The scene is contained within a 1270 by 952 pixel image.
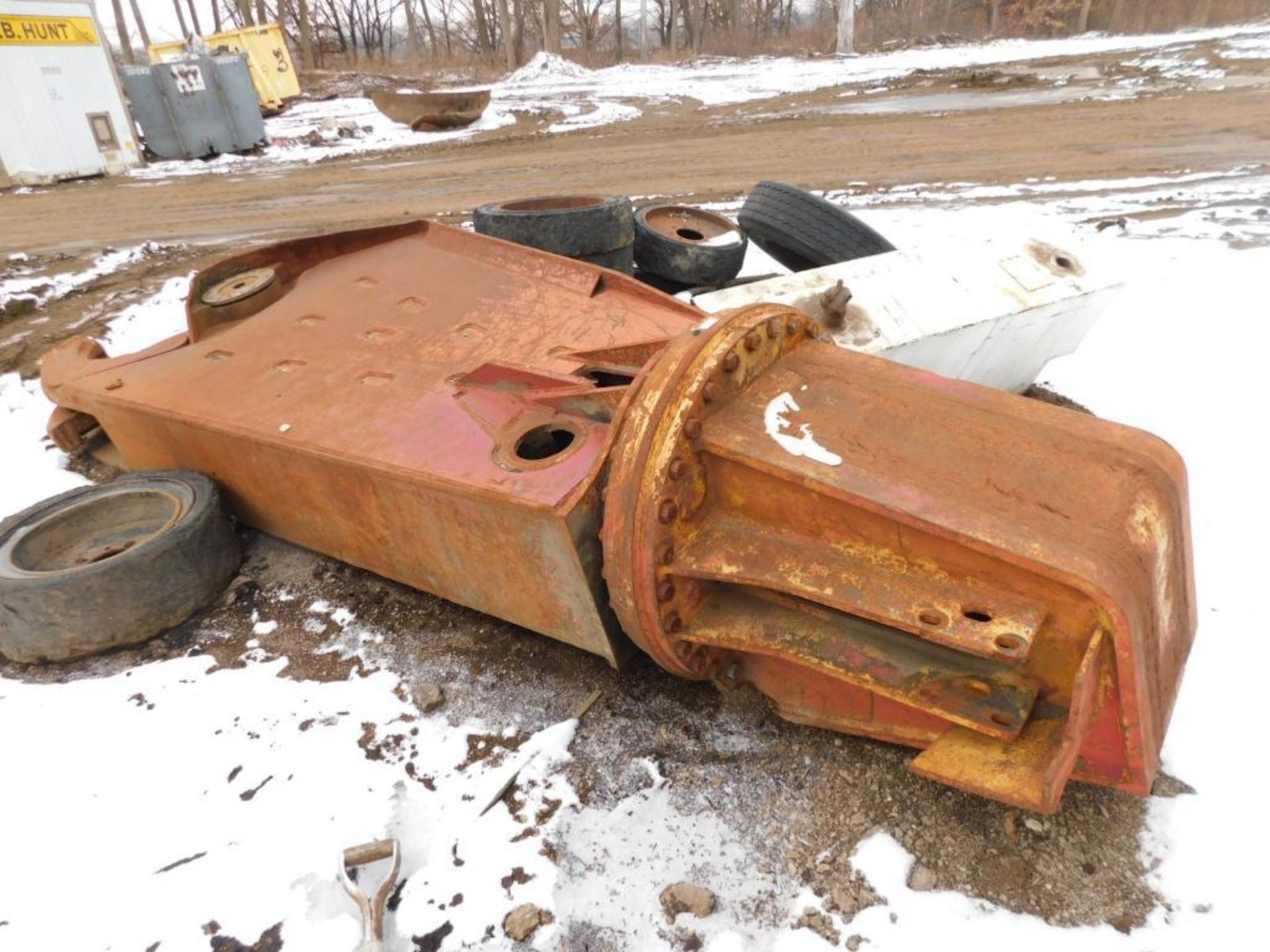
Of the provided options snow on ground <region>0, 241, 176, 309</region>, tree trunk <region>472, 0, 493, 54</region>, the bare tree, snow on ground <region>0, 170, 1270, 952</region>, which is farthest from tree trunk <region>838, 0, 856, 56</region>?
snow on ground <region>0, 170, 1270, 952</region>

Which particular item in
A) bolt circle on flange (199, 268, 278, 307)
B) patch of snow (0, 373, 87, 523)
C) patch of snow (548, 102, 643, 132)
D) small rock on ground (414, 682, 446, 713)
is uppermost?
bolt circle on flange (199, 268, 278, 307)

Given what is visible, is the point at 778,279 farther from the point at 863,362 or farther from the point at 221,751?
the point at 221,751

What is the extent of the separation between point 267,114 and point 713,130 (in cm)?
1232

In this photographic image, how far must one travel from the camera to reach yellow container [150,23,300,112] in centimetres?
1894

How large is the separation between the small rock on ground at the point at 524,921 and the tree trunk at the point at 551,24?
28.8 meters

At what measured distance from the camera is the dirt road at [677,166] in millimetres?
9008

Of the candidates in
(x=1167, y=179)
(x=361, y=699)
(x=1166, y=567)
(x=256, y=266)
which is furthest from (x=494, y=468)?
(x=1167, y=179)

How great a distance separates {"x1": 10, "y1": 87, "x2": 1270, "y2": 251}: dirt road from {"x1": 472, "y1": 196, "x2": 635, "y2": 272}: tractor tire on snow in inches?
201

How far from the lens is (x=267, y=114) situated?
61.4 ft

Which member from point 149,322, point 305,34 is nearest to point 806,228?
point 149,322

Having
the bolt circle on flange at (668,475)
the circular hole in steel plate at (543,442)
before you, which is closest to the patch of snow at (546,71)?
the circular hole in steel plate at (543,442)

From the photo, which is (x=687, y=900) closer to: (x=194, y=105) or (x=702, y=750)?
(x=702, y=750)

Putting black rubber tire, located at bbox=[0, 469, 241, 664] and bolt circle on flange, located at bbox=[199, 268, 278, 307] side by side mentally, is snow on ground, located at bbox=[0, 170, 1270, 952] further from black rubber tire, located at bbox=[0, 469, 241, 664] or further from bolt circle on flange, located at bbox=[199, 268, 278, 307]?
bolt circle on flange, located at bbox=[199, 268, 278, 307]

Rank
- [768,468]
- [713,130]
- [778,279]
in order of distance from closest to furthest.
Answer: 1. [768,468]
2. [778,279]
3. [713,130]
